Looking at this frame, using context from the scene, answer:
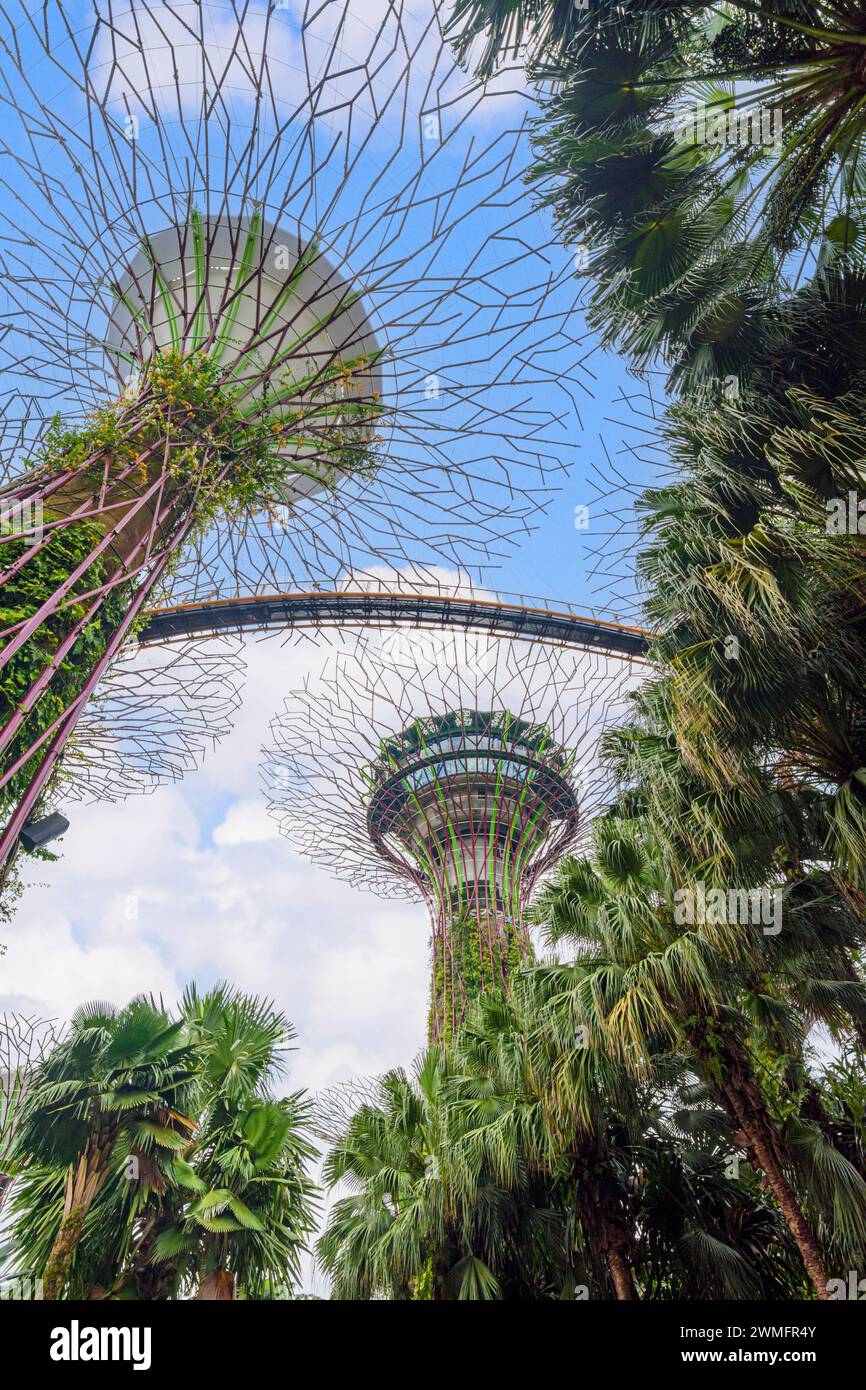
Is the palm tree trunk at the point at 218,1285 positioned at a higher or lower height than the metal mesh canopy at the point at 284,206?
lower

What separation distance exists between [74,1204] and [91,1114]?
899 millimetres

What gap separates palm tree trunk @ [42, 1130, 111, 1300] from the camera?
822 cm

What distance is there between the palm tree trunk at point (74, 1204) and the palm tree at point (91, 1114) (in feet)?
0.03

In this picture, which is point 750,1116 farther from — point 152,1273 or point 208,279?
point 208,279

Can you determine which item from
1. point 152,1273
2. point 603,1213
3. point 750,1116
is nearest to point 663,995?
point 750,1116

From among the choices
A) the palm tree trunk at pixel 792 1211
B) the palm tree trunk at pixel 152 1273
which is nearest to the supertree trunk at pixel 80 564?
the palm tree trunk at pixel 152 1273

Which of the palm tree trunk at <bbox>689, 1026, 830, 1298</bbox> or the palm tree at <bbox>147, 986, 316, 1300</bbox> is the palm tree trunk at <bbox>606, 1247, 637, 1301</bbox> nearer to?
the palm tree trunk at <bbox>689, 1026, 830, 1298</bbox>

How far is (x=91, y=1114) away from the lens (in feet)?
30.3

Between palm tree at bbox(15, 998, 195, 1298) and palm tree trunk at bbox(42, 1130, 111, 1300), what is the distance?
1 centimetres

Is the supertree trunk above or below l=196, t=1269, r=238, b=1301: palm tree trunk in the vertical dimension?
above

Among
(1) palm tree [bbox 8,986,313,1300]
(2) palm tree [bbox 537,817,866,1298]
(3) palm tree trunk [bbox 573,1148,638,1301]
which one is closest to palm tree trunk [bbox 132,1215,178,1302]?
(1) palm tree [bbox 8,986,313,1300]

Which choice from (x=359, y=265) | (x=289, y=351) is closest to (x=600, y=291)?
(x=359, y=265)

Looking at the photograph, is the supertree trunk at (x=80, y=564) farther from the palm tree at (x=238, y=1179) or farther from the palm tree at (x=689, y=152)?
the palm tree at (x=238, y=1179)

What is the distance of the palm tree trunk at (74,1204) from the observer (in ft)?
27.0
